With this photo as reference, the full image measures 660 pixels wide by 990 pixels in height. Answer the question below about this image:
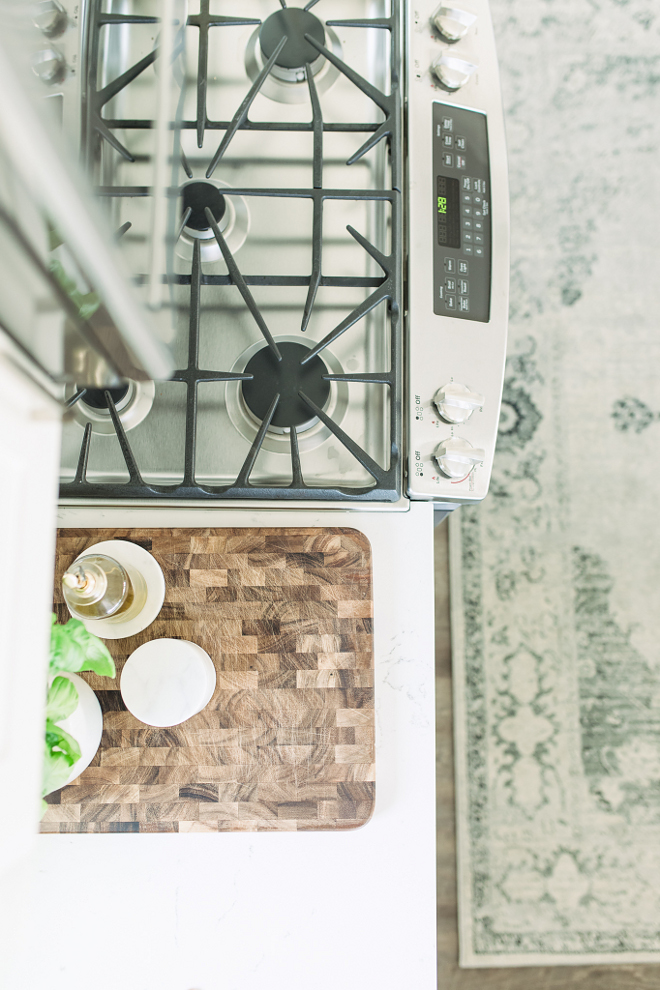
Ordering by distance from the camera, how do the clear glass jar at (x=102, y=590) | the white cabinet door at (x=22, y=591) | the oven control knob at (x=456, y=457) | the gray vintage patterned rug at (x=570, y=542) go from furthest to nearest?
1. the gray vintage patterned rug at (x=570, y=542)
2. the oven control knob at (x=456, y=457)
3. the clear glass jar at (x=102, y=590)
4. the white cabinet door at (x=22, y=591)

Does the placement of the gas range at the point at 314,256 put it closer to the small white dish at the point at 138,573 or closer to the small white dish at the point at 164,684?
the small white dish at the point at 138,573

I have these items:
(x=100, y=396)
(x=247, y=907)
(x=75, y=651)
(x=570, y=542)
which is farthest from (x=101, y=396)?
(x=570, y=542)

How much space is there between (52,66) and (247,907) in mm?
979

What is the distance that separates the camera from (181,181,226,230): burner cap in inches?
29.0

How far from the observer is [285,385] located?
28.7 inches

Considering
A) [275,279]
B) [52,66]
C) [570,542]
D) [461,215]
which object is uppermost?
[52,66]

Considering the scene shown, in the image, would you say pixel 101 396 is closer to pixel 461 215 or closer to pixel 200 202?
pixel 200 202

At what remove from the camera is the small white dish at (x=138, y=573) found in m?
0.70

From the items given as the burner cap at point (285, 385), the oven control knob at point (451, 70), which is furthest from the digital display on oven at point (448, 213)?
the burner cap at point (285, 385)

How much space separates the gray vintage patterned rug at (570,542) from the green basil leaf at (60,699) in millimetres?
945

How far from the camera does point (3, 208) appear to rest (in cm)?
32

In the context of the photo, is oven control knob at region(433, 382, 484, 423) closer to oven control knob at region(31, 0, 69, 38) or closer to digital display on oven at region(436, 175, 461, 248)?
digital display on oven at region(436, 175, 461, 248)

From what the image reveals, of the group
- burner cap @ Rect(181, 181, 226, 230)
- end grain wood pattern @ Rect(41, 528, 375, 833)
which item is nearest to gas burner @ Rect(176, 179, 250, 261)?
burner cap @ Rect(181, 181, 226, 230)

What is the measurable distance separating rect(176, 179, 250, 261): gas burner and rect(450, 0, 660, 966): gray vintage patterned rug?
785 mm
